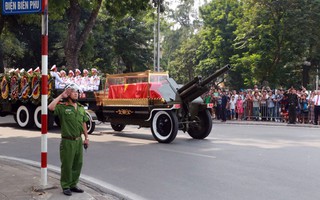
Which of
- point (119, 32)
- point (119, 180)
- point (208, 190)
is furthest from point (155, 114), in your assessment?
point (119, 32)

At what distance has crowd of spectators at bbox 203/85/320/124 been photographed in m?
20.3

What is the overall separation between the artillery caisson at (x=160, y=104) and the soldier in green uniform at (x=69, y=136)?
6.16m

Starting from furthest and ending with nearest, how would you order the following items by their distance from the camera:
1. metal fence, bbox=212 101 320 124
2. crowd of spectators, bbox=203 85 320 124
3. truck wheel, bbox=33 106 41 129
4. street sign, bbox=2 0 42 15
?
1. metal fence, bbox=212 101 320 124
2. crowd of spectators, bbox=203 85 320 124
3. truck wheel, bbox=33 106 41 129
4. street sign, bbox=2 0 42 15

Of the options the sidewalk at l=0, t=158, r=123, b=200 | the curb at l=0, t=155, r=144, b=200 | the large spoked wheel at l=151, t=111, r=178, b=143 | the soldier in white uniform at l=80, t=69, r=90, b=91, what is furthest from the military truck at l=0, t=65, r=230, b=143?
the sidewalk at l=0, t=158, r=123, b=200

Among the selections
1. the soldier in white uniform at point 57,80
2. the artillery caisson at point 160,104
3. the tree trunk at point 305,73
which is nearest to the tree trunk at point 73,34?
the soldier in white uniform at point 57,80

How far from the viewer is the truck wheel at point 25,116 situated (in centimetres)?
1675

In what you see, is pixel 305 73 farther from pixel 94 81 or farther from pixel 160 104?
pixel 160 104

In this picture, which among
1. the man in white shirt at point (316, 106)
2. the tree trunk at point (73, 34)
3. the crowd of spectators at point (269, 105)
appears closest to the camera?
the man in white shirt at point (316, 106)

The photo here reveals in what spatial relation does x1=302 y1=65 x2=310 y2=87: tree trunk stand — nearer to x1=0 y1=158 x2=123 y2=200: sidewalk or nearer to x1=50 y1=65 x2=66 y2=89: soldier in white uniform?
x1=50 y1=65 x2=66 y2=89: soldier in white uniform

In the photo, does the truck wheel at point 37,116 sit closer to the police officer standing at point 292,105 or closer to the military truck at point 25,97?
the military truck at point 25,97

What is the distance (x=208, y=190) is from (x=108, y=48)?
31081mm

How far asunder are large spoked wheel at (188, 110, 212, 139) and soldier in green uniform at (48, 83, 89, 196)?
7488mm

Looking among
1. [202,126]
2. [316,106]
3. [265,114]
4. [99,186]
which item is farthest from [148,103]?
[265,114]

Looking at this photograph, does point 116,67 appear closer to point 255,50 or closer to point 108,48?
point 108,48
